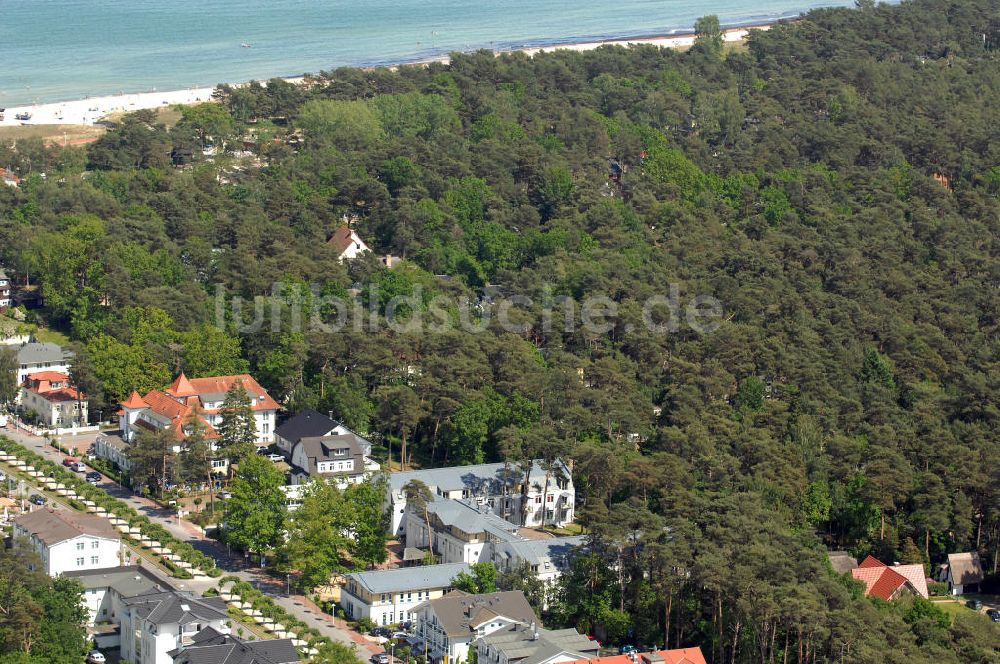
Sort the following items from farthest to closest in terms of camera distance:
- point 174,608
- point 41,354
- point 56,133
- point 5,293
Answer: point 56,133 → point 5,293 → point 41,354 → point 174,608

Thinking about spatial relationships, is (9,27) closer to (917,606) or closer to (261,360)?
(261,360)

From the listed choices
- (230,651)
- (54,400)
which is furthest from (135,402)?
(230,651)

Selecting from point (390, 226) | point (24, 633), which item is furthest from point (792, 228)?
point (24, 633)

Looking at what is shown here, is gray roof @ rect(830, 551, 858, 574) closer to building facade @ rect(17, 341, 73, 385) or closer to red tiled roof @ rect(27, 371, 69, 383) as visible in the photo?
red tiled roof @ rect(27, 371, 69, 383)

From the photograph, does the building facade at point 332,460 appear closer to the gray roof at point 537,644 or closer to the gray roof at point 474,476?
the gray roof at point 474,476

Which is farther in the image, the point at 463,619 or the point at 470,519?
the point at 470,519

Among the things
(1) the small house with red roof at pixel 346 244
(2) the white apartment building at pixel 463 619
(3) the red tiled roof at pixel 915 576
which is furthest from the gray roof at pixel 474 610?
(1) the small house with red roof at pixel 346 244

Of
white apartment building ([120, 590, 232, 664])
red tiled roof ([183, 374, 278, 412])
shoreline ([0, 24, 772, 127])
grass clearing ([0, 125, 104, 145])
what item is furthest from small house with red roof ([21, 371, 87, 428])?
shoreline ([0, 24, 772, 127])

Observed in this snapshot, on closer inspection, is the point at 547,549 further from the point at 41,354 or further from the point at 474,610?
the point at 41,354
